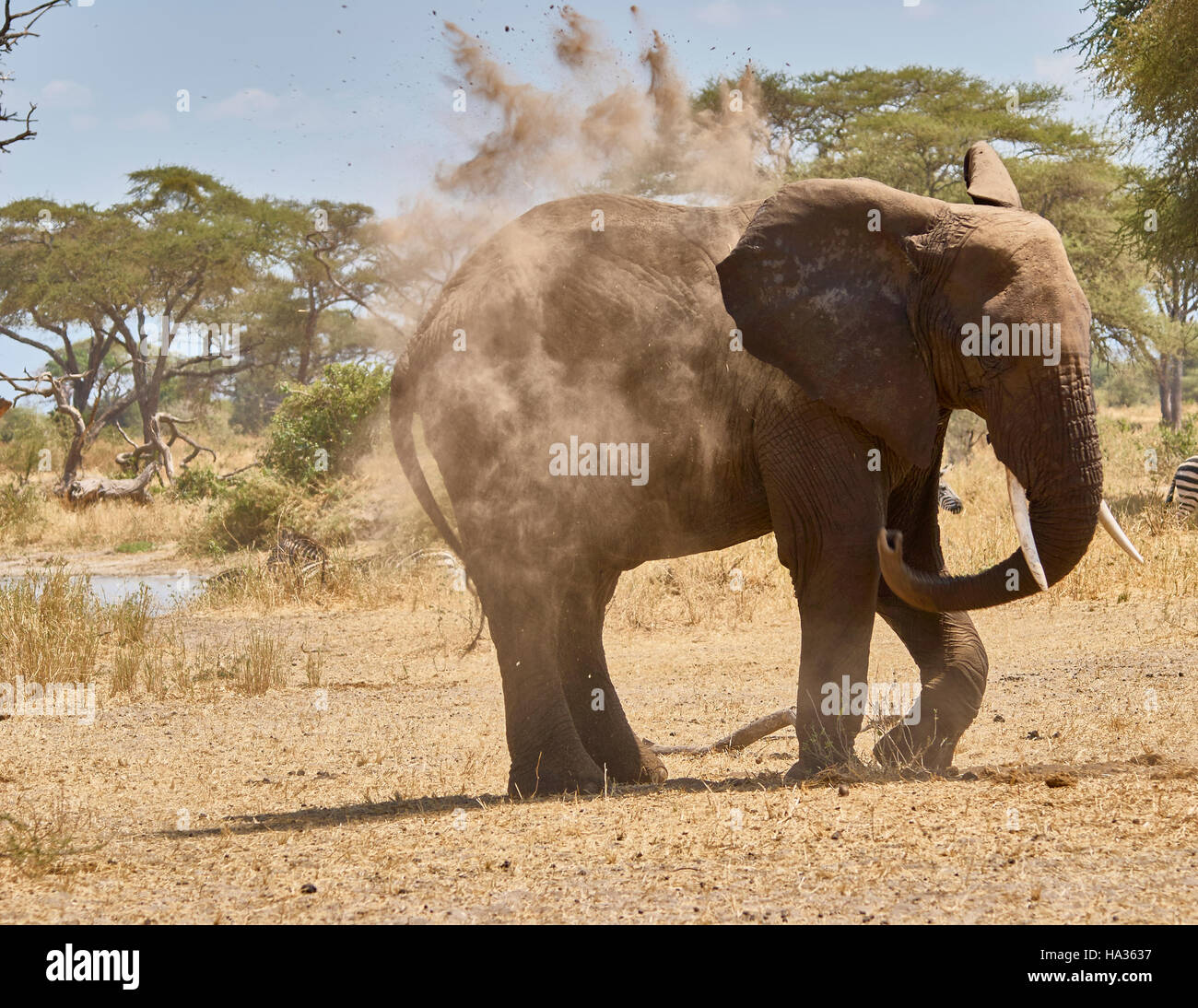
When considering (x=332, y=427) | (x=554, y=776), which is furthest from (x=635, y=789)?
(x=332, y=427)

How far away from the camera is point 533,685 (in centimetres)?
669

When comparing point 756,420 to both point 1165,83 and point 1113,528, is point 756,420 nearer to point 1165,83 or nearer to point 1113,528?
point 1113,528

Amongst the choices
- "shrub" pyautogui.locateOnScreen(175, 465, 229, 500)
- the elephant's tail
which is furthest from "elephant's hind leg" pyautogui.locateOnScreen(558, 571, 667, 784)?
"shrub" pyautogui.locateOnScreen(175, 465, 229, 500)

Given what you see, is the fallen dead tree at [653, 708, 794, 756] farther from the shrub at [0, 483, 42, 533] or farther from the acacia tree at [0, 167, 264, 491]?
the acacia tree at [0, 167, 264, 491]

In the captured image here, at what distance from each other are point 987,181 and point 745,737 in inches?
142

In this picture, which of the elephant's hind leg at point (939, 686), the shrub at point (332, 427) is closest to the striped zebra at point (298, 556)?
the shrub at point (332, 427)

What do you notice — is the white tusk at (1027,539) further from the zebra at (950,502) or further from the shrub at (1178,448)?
the shrub at (1178,448)

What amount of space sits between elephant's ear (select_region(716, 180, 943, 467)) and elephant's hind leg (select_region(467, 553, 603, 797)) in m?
1.75

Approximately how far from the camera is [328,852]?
5.21m

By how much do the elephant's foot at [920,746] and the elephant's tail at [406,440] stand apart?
2.53m

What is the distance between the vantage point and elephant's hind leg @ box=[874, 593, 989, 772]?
6754mm
